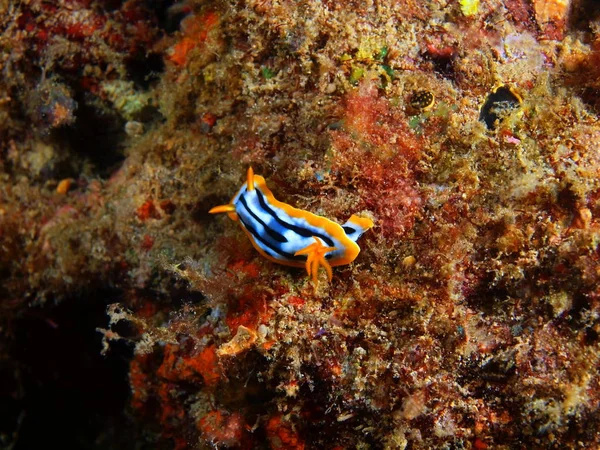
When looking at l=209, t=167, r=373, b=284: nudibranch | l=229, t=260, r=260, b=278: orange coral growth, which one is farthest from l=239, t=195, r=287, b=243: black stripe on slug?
l=229, t=260, r=260, b=278: orange coral growth

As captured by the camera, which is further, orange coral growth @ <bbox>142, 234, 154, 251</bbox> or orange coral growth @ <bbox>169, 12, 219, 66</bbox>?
orange coral growth @ <bbox>142, 234, 154, 251</bbox>

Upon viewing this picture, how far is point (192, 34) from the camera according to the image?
13.7 feet

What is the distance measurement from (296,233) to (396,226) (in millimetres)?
Result: 736

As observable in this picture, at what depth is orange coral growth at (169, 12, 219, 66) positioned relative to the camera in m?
3.95

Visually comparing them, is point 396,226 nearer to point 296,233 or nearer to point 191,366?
point 296,233

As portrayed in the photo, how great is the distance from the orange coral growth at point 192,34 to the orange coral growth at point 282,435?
141 inches

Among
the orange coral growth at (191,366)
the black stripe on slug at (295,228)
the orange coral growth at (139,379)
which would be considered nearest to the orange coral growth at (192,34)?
the black stripe on slug at (295,228)

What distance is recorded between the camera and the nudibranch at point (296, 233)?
2707 millimetres

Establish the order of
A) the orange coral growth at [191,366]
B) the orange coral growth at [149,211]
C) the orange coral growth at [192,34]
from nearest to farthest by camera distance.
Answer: the orange coral growth at [191,366], the orange coral growth at [192,34], the orange coral growth at [149,211]

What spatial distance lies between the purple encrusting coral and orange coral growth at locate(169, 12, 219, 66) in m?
0.02

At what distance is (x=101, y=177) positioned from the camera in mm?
5512

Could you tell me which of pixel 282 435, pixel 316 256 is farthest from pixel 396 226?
pixel 282 435

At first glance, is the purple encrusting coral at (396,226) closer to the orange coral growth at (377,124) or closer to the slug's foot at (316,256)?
the orange coral growth at (377,124)

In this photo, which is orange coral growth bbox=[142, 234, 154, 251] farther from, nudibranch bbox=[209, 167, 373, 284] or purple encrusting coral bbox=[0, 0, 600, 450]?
nudibranch bbox=[209, 167, 373, 284]
